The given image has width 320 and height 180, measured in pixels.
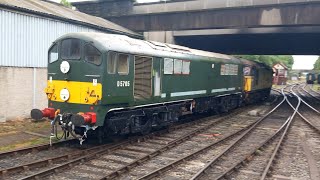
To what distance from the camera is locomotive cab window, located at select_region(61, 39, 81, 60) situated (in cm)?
1095

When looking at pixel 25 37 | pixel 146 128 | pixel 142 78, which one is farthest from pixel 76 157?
pixel 25 37

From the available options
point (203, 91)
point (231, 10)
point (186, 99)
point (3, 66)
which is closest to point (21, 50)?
point (3, 66)

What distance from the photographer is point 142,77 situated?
12141 millimetres

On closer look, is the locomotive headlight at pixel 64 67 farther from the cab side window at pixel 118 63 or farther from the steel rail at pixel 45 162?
the steel rail at pixel 45 162

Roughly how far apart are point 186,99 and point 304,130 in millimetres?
6478

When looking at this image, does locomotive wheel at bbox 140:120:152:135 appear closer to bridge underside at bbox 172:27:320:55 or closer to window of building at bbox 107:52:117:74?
window of building at bbox 107:52:117:74

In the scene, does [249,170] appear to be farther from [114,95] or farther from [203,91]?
[203,91]

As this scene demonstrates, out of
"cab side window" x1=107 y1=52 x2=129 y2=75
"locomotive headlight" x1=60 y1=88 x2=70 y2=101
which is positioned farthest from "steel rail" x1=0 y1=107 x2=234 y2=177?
"cab side window" x1=107 y1=52 x2=129 y2=75

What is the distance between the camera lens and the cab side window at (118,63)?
1059 centimetres

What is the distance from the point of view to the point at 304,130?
16891mm

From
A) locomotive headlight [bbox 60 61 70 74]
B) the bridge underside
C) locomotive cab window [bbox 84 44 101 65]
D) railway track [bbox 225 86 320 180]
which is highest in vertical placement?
the bridge underside

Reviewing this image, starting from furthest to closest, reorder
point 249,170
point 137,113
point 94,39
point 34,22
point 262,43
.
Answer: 1. point 262,43
2. point 34,22
3. point 137,113
4. point 94,39
5. point 249,170

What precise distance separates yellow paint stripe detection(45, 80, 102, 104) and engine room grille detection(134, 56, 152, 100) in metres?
1.87

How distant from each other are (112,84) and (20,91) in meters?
7.62
